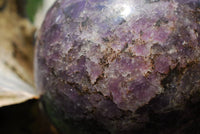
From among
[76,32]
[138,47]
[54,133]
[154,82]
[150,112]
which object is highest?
[76,32]

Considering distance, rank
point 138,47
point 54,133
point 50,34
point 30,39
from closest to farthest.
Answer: point 138,47 → point 50,34 → point 54,133 → point 30,39

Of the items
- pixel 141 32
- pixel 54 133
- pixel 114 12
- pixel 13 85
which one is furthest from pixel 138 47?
pixel 54 133

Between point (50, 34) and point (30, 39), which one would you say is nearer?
point (50, 34)

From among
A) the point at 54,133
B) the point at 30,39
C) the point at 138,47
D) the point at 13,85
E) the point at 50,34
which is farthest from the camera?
the point at 30,39

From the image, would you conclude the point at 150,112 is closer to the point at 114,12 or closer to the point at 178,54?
the point at 178,54

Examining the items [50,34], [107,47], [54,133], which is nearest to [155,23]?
[107,47]

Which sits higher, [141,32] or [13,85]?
[141,32]
